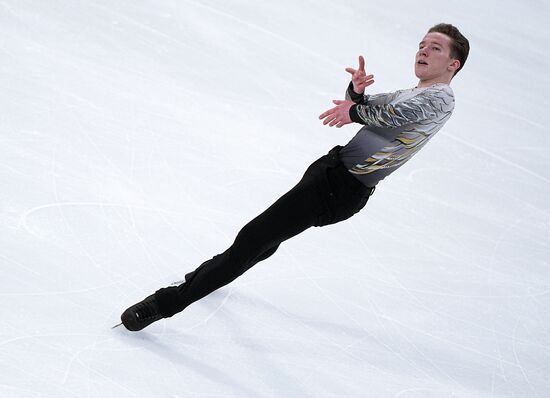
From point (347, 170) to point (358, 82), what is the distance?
0.33 m

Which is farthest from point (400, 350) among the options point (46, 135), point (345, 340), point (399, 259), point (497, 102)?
point (497, 102)

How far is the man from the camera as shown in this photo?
2781 millimetres

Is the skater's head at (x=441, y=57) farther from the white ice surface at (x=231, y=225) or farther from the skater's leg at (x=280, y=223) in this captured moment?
the white ice surface at (x=231, y=225)

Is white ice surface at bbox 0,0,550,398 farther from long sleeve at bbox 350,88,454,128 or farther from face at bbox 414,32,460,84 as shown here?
face at bbox 414,32,460,84

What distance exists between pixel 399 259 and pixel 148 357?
5.25ft

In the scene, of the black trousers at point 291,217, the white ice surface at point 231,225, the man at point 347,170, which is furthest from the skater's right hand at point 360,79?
the white ice surface at point 231,225

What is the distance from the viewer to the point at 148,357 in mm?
2828

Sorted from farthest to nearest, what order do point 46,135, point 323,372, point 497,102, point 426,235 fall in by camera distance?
point 497,102, point 426,235, point 46,135, point 323,372

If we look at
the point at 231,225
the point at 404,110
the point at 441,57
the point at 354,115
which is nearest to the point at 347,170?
the point at 354,115

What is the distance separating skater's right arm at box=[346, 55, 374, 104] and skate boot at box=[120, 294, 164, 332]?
1049mm

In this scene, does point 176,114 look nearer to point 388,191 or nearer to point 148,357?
point 388,191

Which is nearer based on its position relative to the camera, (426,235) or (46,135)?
(46,135)

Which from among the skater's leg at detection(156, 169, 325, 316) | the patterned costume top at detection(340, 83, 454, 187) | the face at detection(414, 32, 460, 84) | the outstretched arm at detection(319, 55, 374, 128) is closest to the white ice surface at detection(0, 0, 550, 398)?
the skater's leg at detection(156, 169, 325, 316)

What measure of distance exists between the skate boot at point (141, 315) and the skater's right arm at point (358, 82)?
3.44 feet
